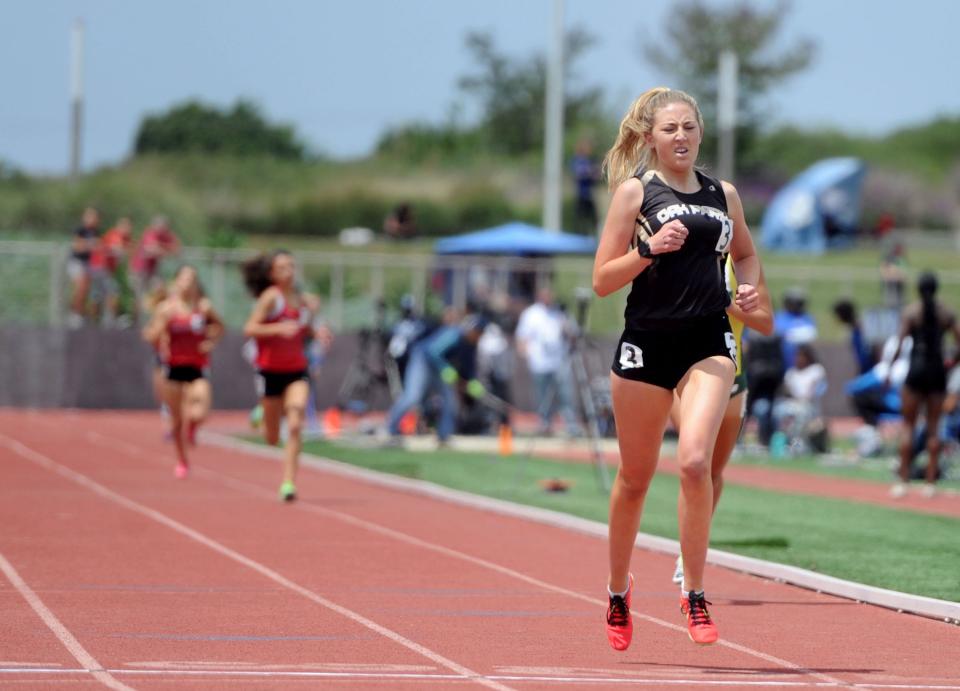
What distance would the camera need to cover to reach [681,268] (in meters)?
8.07

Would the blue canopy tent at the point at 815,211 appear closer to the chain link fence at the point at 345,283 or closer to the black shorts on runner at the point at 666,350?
the chain link fence at the point at 345,283

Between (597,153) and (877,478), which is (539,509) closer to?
(877,478)

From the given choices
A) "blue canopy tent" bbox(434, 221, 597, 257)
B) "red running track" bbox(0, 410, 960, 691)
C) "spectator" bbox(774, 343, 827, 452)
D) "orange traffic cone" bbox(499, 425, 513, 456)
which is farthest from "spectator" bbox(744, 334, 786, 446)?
"blue canopy tent" bbox(434, 221, 597, 257)

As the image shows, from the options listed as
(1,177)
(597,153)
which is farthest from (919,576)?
(597,153)

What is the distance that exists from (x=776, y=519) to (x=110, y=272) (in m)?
19.9

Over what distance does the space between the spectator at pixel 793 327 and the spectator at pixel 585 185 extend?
932 cm

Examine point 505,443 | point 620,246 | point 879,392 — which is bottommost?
point 505,443

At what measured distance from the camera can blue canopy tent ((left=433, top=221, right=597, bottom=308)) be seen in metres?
34.3

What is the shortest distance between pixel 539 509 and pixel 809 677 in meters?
8.05

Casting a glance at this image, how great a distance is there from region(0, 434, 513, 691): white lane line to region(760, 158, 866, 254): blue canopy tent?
4042 centimetres

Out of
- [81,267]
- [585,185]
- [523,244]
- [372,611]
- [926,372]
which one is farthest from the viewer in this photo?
[585,185]

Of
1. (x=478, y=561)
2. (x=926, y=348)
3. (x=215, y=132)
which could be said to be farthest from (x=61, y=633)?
(x=215, y=132)

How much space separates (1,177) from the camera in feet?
171

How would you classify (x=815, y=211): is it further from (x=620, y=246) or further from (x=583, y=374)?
(x=620, y=246)
